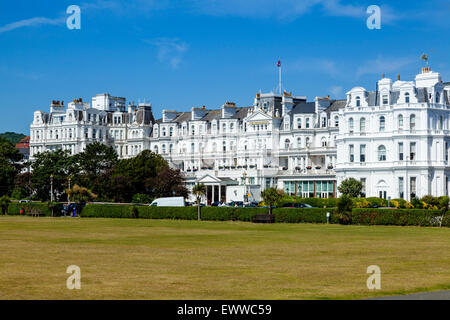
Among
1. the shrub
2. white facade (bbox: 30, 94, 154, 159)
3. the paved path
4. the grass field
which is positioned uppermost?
white facade (bbox: 30, 94, 154, 159)

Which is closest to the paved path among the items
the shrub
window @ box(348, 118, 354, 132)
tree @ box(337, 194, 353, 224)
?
tree @ box(337, 194, 353, 224)

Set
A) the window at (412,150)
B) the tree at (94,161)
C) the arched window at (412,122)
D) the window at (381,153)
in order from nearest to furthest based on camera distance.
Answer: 1. the window at (412,150)
2. the arched window at (412,122)
3. the window at (381,153)
4. the tree at (94,161)

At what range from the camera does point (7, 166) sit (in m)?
140

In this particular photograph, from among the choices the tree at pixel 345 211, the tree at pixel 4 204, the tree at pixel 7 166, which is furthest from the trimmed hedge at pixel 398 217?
the tree at pixel 7 166


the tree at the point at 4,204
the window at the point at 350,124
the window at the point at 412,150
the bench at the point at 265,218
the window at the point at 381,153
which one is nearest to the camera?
the bench at the point at 265,218

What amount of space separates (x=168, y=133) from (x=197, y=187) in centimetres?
7043

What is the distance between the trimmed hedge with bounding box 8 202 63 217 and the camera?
9681 cm

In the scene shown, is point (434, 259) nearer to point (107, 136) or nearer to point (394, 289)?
point (394, 289)

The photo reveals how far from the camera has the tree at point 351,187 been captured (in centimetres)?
10725

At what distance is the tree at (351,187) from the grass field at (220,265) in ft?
183

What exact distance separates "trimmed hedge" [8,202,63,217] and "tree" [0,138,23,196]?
36.5m

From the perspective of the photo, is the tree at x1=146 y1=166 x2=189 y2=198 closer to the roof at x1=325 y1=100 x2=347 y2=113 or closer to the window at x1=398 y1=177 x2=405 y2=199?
the roof at x1=325 y1=100 x2=347 y2=113

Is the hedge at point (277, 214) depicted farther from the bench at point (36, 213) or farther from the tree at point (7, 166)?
the tree at point (7, 166)
